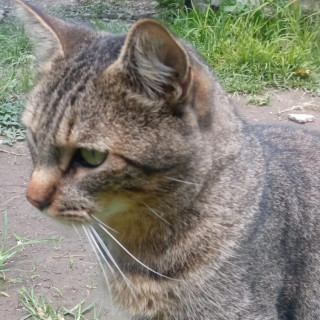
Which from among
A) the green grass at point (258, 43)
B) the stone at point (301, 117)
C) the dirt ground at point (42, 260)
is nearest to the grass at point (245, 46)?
the green grass at point (258, 43)

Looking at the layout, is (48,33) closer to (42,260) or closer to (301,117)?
(42,260)

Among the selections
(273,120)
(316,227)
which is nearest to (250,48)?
(273,120)

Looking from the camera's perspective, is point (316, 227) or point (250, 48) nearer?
point (316, 227)

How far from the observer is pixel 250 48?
4816mm

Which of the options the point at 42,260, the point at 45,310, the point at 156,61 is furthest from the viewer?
the point at 42,260

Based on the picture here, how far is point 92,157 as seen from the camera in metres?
1.71

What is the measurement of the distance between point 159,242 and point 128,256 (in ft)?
0.47

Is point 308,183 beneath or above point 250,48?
above

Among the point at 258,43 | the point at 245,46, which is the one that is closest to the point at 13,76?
the point at 245,46

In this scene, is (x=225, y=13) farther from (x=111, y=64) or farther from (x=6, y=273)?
(x=111, y=64)

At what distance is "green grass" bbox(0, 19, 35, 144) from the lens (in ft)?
13.2

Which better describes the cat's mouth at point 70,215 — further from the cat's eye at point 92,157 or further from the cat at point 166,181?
the cat's eye at point 92,157

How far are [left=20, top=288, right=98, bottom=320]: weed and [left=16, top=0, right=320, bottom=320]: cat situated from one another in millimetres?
569

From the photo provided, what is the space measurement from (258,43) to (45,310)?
302cm
